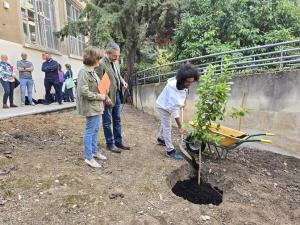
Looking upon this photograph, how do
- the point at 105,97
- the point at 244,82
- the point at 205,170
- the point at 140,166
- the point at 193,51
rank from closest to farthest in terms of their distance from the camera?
the point at 105,97 < the point at 140,166 < the point at 205,170 < the point at 244,82 < the point at 193,51

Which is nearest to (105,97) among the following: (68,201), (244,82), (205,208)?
(68,201)

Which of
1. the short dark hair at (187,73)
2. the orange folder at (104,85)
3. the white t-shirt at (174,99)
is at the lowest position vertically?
the white t-shirt at (174,99)

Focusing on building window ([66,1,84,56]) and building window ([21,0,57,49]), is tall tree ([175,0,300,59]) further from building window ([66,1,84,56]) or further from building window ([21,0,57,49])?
building window ([66,1,84,56])

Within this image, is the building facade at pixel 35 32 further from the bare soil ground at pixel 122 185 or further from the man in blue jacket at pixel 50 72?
the bare soil ground at pixel 122 185

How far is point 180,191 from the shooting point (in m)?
5.11

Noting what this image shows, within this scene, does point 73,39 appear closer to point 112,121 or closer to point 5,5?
point 5,5

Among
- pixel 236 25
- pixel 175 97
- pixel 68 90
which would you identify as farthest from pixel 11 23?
pixel 175 97

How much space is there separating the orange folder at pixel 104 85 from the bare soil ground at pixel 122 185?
1125 mm

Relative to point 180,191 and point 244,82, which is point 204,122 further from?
point 244,82

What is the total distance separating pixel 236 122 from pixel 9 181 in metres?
5.25

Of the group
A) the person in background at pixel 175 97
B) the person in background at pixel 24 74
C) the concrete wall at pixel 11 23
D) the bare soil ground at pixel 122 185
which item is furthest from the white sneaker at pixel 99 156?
the concrete wall at pixel 11 23

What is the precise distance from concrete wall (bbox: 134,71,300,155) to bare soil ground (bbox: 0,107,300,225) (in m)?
0.50

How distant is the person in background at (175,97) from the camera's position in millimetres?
5316

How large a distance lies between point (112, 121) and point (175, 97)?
3.86 feet
